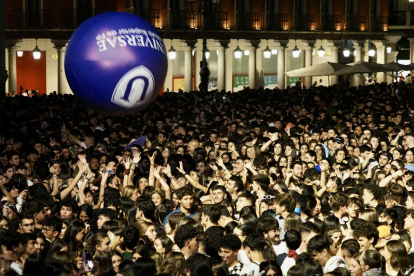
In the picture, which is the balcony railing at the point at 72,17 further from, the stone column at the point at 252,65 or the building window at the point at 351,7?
the building window at the point at 351,7

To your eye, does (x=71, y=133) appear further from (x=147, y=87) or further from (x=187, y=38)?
(x=187, y=38)

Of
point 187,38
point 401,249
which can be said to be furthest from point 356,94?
point 401,249

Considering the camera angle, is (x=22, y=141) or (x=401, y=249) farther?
(x=22, y=141)

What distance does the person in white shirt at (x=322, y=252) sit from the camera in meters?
7.86

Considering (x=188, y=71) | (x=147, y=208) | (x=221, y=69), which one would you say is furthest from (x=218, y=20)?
(x=147, y=208)

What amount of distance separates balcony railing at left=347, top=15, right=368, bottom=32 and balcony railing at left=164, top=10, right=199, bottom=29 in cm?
1313

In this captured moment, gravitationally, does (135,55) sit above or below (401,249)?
above

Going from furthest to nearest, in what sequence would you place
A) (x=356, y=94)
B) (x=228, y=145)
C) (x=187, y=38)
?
(x=187, y=38) < (x=356, y=94) < (x=228, y=145)

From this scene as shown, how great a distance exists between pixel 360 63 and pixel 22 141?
1971 cm

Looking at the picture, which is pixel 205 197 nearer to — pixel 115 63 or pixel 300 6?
pixel 115 63

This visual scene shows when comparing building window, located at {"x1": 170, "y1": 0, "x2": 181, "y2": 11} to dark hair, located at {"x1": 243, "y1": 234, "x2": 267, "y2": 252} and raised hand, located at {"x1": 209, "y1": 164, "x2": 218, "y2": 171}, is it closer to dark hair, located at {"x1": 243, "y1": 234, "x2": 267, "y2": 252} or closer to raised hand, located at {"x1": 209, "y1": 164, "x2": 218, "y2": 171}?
raised hand, located at {"x1": 209, "y1": 164, "x2": 218, "y2": 171}

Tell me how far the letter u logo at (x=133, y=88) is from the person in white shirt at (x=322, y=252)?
156 inches

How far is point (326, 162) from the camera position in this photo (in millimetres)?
12945

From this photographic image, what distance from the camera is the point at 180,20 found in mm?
40781
